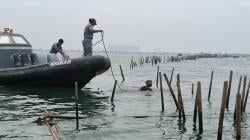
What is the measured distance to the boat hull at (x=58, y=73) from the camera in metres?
19.4

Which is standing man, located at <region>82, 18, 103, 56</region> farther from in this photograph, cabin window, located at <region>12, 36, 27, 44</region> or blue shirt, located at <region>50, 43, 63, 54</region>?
cabin window, located at <region>12, 36, 27, 44</region>

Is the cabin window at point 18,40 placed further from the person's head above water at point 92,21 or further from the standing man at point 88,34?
the person's head above water at point 92,21

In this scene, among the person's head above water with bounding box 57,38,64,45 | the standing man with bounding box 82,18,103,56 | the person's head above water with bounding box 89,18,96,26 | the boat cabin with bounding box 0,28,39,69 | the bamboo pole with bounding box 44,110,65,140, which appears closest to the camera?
the bamboo pole with bounding box 44,110,65,140

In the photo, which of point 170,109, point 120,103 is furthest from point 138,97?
point 170,109

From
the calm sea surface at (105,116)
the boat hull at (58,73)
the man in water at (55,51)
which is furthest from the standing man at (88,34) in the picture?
the calm sea surface at (105,116)

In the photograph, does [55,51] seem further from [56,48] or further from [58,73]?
[58,73]

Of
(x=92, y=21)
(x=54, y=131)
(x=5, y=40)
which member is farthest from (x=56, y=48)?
(x=54, y=131)

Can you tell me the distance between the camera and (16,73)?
20578mm

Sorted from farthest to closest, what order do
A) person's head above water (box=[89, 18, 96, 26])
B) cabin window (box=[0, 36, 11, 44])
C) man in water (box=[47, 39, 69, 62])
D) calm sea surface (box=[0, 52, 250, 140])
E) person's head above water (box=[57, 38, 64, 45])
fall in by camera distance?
1. cabin window (box=[0, 36, 11, 44])
2. man in water (box=[47, 39, 69, 62])
3. person's head above water (box=[57, 38, 64, 45])
4. person's head above water (box=[89, 18, 96, 26])
5. calm sea surface (box=[0, 52, 250, 140])

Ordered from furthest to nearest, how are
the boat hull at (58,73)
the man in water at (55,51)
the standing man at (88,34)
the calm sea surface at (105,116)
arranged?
the man in water at (55,51)
the boat hull at (58,73)
the standing man at (88,34)
the calm sea surface at (105,116)

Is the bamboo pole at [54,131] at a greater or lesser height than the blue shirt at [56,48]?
lesser

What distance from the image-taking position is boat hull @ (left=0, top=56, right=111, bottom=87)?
19.4 metres

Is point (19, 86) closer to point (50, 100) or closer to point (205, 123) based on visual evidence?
point (50, 100)

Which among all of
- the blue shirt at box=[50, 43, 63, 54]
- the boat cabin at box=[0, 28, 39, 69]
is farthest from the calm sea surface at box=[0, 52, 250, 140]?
the blue shirt at box=[50, 43, 63, 54]
